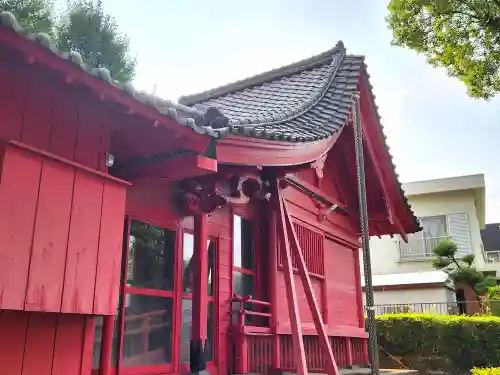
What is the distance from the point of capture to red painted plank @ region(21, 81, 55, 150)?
3.31 metres

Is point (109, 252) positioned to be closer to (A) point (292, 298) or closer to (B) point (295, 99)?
(A) point (292, 298)

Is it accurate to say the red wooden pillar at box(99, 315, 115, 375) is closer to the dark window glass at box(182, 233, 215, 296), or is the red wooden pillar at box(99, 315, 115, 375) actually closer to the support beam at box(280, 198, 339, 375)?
the dark window glass at box(182, 233, 215, 296)

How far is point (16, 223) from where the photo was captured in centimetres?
297

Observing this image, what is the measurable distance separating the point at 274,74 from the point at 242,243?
3.76 m

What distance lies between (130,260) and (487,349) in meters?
11.8

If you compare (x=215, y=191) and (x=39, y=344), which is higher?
(x=215, y=191)

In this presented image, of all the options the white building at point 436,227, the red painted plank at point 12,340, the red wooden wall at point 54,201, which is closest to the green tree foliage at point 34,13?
the red wooden wall at point 54,201

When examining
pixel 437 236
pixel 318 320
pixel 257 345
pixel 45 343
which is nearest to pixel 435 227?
pixel 437 236

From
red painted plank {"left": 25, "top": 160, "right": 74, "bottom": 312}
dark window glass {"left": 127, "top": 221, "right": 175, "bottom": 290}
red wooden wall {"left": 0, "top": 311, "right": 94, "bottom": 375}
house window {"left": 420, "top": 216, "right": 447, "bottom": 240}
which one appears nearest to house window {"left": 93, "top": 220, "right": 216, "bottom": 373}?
dark window glass {"left": 127, "top": 221, "right": 175, "bottom": 290}

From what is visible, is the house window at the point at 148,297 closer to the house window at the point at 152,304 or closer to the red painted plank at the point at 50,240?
the house window at the point at 152,304

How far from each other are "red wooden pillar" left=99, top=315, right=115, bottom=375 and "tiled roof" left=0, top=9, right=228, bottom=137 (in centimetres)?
170

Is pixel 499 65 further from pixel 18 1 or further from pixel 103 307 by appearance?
pixel 18 1

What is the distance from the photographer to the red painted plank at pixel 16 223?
2.88m

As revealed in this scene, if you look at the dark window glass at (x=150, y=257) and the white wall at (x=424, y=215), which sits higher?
the white wall at (x=424, y=215)
